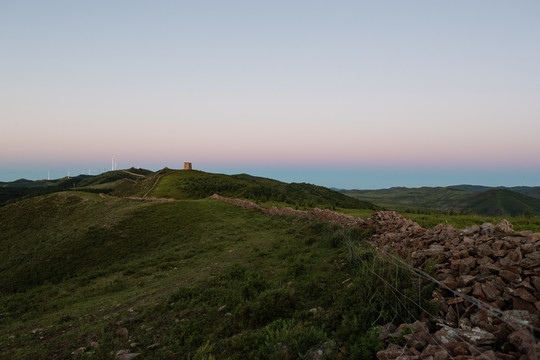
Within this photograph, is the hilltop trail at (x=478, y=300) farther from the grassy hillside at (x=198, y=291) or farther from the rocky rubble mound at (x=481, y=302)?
the grassy hillside at (x=198, y=291)

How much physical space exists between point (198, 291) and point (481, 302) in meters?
7.62

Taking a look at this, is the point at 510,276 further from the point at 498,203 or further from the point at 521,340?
the point at 498,203

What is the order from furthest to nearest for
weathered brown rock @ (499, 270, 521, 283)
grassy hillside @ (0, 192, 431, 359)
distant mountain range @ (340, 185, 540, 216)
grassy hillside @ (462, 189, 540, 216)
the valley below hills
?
grassy hillside @ (462, 189, 540, 216), distant mountain range @ (340, 185, 540, 216), grassy hillside @ (0, 192, 431, 359), weathered brown rock @ (499, 270, 521, 283), the valley below hills

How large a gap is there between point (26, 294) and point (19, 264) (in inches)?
266

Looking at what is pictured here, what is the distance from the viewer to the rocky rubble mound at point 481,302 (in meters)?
3.61

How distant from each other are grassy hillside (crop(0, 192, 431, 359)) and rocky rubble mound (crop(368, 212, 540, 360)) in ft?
1.72

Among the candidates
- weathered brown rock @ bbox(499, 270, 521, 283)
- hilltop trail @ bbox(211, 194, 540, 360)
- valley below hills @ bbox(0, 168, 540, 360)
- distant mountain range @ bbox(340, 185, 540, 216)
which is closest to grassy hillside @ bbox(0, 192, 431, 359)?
valley below hills @ bbox(0, 168, 540, 360)

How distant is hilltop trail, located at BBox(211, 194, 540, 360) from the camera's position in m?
3.63

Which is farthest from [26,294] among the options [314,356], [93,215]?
[314,356]

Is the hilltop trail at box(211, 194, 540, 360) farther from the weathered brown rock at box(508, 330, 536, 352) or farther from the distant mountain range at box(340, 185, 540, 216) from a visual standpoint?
the distant mountain range at box(340, 185, 540, 216)

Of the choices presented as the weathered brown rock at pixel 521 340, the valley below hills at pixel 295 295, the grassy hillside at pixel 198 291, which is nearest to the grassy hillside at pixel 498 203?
the grassy hillside at pixel 198 291

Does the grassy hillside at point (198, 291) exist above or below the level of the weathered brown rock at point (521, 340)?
below

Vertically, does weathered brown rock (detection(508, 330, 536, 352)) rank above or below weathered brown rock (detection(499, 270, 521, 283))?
below

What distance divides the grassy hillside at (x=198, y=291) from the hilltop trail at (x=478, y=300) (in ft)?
1.65
